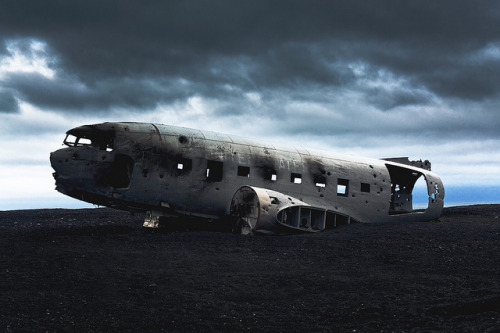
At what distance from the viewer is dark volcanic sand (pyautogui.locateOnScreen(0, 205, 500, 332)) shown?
30.6 feet

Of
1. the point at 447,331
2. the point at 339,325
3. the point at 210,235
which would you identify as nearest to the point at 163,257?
the point at 210,235

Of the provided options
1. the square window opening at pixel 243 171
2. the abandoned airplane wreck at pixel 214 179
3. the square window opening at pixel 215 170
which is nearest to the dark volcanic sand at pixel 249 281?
the abandoned airplane wreck at pixel 214 179

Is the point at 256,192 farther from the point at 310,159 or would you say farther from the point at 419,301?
the point at 419,301

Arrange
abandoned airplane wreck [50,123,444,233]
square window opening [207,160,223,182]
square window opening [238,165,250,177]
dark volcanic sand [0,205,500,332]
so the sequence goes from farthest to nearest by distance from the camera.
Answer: square window opening [238,165,250,177] < square window opening [207,160,223,182] < abandoned airplane wreck [50,123,444,233] < dark volcanic sand [0,205,500,332]

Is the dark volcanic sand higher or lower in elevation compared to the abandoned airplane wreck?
lower

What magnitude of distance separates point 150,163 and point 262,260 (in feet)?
22.3

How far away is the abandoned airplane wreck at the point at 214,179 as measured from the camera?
18.8 metres

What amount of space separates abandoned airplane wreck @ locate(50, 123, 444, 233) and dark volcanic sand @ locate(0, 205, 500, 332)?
1.57 meters

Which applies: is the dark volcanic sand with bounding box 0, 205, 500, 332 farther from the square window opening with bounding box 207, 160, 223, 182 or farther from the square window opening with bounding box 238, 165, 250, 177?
the square window opening with bounding box 238, 165, 250, 177

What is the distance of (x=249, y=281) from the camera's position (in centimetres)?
1260

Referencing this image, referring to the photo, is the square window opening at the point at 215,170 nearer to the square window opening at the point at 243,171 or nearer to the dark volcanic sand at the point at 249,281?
the square window opening at the point at 243,171

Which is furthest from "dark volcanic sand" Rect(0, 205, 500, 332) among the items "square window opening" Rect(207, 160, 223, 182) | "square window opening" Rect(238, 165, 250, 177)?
"square window opening" Rect(238, 165, 250, 177)

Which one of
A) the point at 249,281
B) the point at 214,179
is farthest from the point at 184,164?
the point at 249,281

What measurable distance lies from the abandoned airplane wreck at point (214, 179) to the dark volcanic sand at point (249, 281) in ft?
5.14
